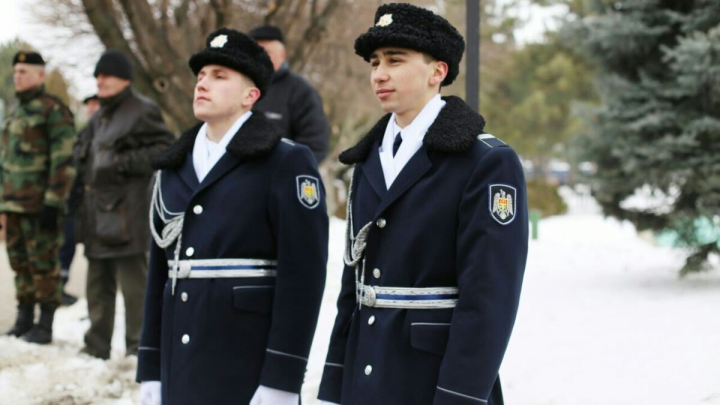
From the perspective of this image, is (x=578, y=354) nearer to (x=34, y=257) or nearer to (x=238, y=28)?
(x=34, y=257)

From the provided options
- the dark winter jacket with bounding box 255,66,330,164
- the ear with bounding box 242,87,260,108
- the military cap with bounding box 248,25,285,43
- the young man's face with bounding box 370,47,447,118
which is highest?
the military cap with bounding box 248,25,285,43

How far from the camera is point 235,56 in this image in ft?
11.5

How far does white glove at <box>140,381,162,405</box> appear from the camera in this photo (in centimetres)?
352

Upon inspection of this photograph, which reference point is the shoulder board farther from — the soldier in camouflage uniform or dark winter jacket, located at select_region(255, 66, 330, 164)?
the soldier in camouflage uniform

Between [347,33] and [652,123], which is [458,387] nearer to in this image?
[652,123]

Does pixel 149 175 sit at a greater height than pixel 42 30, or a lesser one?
lesser

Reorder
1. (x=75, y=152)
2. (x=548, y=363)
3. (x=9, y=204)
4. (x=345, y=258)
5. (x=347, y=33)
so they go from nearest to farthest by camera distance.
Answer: (x=345, y=258), (x=548, y=363), (x=9, y=204), (x=75, y=152), (x=347, y=33)

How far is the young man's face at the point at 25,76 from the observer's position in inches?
283

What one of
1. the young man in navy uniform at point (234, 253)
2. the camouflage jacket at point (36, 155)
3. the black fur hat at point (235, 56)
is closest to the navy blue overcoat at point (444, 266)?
the young man in navy uniform at point (234, 253)

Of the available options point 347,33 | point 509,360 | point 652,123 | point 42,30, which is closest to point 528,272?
point 652,123

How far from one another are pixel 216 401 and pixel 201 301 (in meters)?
0.36

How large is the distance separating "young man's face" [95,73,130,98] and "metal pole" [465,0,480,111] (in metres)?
2.61

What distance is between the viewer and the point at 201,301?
132 inches

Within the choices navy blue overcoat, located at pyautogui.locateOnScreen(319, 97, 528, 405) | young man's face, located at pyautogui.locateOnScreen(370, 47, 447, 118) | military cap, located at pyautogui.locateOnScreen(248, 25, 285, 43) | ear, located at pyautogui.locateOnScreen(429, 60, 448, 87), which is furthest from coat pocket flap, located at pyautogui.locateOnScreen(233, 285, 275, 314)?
military cap, located at pyautogui.locateOnScreen(248, 25, 285, 43)
